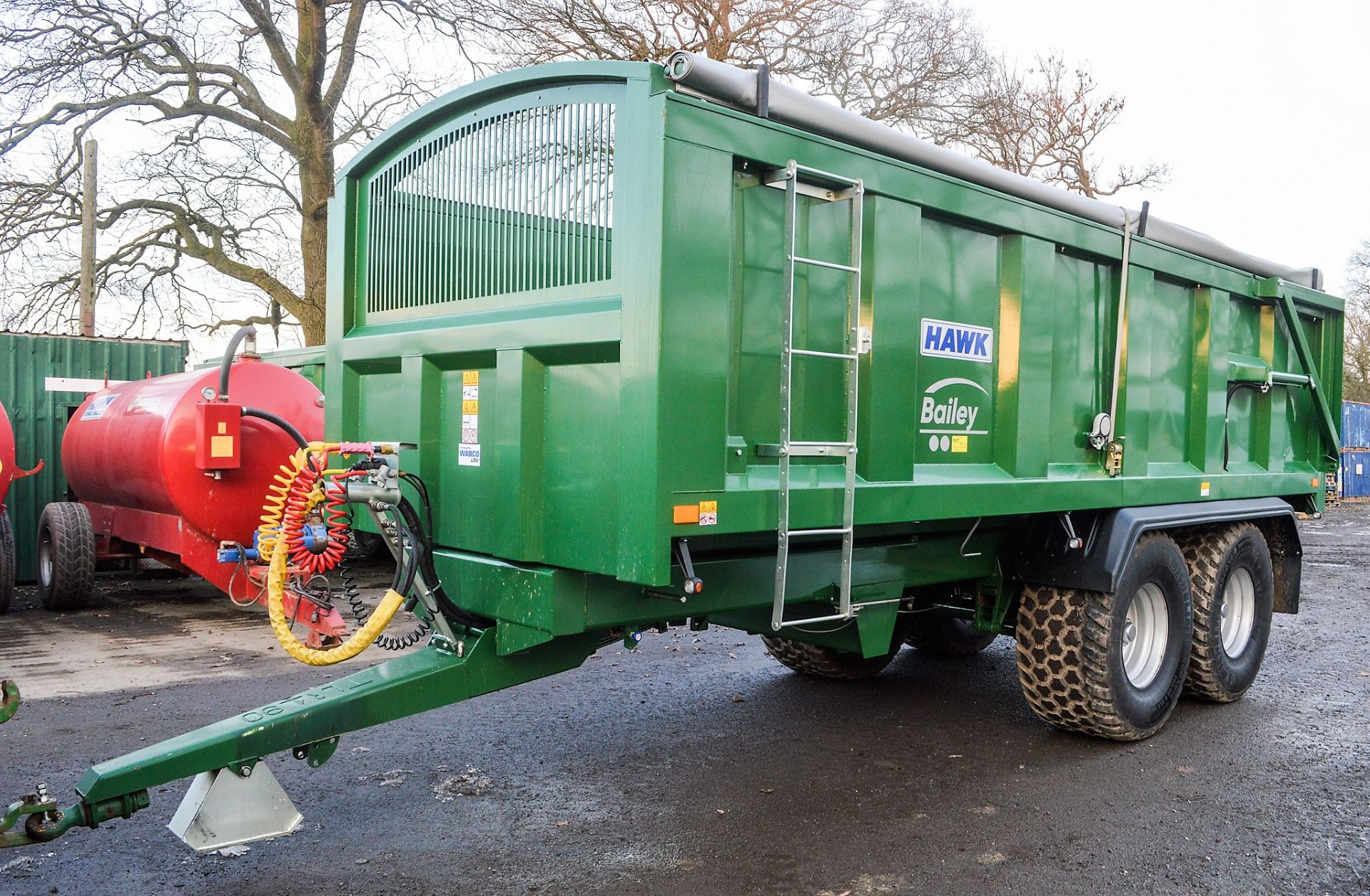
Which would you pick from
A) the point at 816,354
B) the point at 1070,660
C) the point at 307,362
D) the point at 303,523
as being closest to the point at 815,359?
the point at 816,354

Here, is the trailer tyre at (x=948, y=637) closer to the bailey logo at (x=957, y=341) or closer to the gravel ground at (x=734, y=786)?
the gravel ground at (x=734, y=786)

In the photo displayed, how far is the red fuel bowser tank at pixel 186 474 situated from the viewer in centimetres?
780

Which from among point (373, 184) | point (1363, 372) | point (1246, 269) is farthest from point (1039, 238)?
point (1363, 372)

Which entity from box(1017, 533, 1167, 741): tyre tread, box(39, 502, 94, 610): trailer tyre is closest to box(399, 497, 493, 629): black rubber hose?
box(1017, 533, 1167, 741): tyre tread

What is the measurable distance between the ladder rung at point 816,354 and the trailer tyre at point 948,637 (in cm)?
350

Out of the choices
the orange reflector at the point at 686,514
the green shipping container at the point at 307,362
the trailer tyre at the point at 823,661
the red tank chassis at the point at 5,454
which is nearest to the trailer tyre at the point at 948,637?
the trailer tyre at the point at 823,661

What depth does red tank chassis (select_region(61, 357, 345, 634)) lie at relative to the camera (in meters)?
7.89

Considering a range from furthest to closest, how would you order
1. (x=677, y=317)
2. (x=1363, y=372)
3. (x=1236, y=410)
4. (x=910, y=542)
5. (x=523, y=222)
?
(x=1363, y=372)
(x=1236, y=410)
(x=910, y=542)
(x=523, y=222)
(x=677, y=317)

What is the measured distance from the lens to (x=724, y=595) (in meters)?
3.73

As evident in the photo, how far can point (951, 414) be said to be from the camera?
4340 mm

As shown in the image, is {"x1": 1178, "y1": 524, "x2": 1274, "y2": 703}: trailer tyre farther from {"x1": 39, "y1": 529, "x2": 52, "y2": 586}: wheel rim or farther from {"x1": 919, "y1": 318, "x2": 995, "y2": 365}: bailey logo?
{"x1": 39, "y1": 529, "x2": 52, "y2": 586}: wheel rim

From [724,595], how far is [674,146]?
61.7 inches

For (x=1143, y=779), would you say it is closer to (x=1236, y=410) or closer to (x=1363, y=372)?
(x=1236, y=410)

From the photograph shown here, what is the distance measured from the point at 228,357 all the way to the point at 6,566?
134 inches
